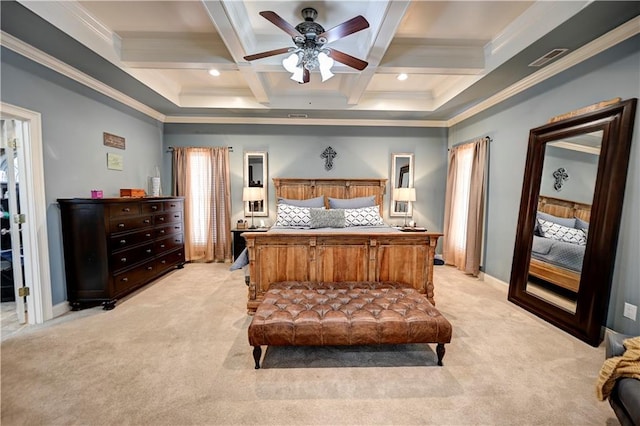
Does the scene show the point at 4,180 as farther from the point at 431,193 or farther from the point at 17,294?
the point at 431,193

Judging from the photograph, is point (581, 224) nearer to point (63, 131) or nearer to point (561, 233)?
point (561, 233)

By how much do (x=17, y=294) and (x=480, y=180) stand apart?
594 centimetres

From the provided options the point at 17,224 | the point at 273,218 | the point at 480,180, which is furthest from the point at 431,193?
the point at 17,224

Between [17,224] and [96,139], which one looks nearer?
[17,224]

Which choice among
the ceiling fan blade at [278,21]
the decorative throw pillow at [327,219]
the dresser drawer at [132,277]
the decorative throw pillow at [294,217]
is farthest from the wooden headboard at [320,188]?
the ceiling fan blade at [278,21]

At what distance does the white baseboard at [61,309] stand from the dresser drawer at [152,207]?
4.34 ft

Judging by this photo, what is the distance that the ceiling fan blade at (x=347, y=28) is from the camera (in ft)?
6.47

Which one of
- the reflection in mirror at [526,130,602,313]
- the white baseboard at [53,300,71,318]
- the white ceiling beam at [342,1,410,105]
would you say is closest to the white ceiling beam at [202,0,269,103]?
the white ceiling beam at [342,1,410,105]

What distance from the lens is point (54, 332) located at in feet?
8.27

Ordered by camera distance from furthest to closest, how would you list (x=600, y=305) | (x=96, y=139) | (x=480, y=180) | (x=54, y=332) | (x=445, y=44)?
1. (x=480, y=180)
2. (x=96, y=139)
3. (x=445, y=44)
4. (x=54, y=332)
5. (x=600, y=305)

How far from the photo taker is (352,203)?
477 centimetres

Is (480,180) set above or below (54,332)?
above

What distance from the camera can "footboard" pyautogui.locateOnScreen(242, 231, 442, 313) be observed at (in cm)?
293

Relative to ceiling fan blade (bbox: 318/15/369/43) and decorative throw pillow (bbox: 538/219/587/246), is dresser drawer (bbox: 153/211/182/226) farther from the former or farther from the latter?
decorative throw pillow (bbox: 538/219/587/246)
